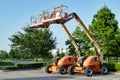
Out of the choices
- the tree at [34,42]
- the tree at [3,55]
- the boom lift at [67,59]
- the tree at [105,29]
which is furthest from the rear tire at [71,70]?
the tree at [3,55]

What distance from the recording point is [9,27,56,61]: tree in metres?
40.4

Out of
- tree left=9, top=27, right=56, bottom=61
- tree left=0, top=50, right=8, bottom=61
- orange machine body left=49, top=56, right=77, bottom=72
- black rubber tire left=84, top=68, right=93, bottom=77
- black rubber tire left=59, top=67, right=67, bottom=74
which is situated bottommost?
black rubber tire left=84, top=68, right=93, bottom=77

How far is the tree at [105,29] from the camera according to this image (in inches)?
1444

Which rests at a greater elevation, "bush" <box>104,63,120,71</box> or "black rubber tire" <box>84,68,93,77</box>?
"bush" <box>104,63,120,71</box>

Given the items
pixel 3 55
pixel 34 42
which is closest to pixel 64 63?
pixel 34 42

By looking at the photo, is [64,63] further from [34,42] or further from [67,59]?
[34,42]

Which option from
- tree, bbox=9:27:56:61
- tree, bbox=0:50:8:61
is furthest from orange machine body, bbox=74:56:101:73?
tree, bbox=0:50:8:61

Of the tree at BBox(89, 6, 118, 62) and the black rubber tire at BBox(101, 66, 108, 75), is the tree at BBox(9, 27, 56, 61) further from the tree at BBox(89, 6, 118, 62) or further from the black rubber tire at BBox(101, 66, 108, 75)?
the black rubber tire at BBox(101, 66, 108, 75)

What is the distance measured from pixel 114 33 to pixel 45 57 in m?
10.5

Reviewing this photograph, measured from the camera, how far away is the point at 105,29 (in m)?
37.2

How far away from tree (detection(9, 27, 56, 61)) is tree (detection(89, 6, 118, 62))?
629 centimetres

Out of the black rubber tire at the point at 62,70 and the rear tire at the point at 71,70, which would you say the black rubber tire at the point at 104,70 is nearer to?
the rear tire at the point at 71,70

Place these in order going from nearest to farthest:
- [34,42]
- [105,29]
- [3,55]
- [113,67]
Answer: [113,67], [105,29], [34,42], [3,55]

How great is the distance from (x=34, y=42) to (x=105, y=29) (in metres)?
9.55
